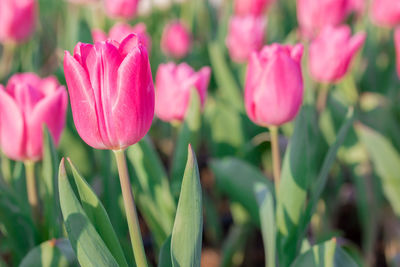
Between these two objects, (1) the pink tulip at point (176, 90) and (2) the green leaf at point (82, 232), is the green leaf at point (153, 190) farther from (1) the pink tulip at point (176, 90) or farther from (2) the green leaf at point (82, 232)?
(2) the green leaf at point (82, 232)

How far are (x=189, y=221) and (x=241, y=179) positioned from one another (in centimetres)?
43

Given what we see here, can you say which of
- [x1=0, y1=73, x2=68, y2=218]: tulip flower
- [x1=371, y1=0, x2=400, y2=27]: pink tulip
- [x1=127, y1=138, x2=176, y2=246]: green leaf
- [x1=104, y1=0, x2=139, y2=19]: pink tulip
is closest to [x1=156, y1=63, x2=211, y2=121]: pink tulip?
[x1=127, y1=138, x2=176, y2=246]: green leaf

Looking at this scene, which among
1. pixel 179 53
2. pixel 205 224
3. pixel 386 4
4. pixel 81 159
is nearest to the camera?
pixel 81 159

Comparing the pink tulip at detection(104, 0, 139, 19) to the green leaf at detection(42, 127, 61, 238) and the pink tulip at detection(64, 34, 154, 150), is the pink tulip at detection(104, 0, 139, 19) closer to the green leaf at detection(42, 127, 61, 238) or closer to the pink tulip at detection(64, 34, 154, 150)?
the green leaf at detection(42, 127, 61, 238)

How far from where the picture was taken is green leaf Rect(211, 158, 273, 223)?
1.01m

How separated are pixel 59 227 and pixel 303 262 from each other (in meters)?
0.38

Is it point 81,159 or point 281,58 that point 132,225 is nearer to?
point 281,58

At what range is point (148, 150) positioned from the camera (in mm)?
881

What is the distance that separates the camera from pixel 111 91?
56 centimetres

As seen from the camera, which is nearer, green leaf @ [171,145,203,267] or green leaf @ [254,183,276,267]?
→ green leaf @ [171,145,203,267]

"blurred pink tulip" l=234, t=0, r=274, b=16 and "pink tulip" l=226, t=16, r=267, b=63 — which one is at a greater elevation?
"blurred pink tulip" l=234, t=0, r=274, b=16

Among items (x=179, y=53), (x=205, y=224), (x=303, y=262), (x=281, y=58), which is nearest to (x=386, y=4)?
(x=179, y=53)

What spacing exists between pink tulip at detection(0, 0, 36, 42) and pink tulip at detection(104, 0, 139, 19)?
25cm

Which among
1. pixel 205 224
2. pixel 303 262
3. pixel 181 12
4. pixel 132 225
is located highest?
pixel 181 12
